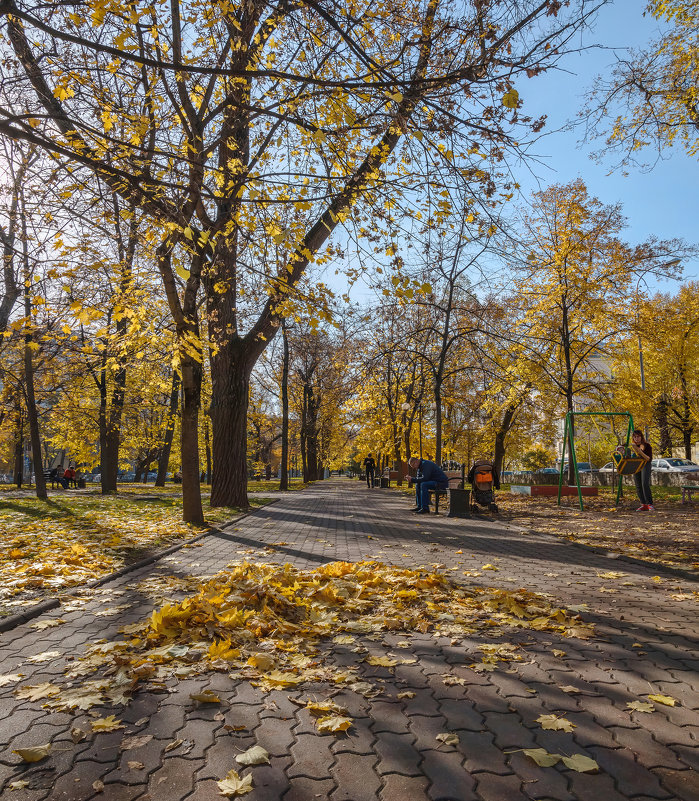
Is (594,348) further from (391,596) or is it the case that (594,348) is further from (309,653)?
(309,653)

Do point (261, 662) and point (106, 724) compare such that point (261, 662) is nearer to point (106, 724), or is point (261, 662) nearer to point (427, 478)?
point (106, 724)

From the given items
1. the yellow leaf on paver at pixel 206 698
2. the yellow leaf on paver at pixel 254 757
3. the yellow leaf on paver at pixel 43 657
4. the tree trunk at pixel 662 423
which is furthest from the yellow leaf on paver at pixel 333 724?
the tree trunk at pixel 662 423

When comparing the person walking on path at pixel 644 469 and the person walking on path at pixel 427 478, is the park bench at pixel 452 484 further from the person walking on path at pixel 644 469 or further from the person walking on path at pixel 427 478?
the person walking on path at pixel 644 469

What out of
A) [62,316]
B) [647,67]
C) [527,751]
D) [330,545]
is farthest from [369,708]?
[647,67]

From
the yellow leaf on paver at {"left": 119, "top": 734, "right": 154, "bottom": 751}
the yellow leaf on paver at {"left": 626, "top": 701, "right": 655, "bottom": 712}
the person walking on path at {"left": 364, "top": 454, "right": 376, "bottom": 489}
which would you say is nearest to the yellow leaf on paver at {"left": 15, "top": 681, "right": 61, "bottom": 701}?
the yellow leaf on paver at {"left": 119, "top": 734, "right": 154, "bottom": 751}

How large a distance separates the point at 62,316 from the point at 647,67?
468 inches

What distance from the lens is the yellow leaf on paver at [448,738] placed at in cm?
268

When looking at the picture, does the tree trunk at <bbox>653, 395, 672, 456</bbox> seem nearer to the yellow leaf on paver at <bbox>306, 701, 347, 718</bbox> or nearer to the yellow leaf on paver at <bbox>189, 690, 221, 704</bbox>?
the yellow leaf on paver at <bbox>306, 701, 347, 718</bbox>

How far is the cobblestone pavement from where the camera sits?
7.66 ft

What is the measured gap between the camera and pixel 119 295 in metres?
9.38

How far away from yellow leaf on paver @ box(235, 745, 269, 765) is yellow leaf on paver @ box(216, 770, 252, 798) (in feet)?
0.36

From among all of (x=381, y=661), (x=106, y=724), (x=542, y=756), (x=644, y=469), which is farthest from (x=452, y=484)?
(x=106, y=724)

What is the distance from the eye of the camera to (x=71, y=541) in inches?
329

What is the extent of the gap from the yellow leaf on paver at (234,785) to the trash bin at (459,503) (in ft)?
40.5
